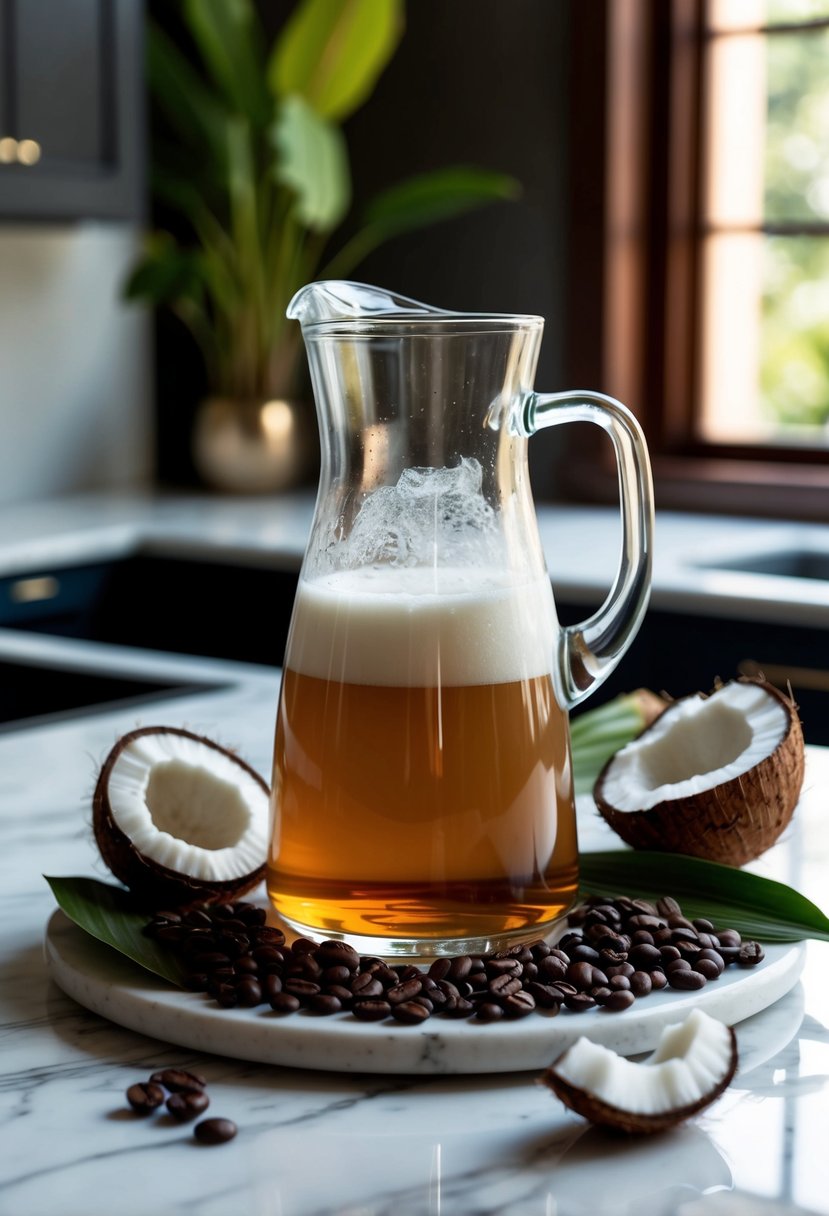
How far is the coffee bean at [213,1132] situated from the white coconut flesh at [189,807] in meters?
0.20

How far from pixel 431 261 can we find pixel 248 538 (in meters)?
0.96

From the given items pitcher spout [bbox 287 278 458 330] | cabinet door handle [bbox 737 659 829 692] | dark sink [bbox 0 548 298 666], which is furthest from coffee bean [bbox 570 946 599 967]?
dark sink [bbox 0 548 298 666]

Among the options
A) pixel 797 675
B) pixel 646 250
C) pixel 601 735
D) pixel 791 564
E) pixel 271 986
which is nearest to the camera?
pixel 271 986

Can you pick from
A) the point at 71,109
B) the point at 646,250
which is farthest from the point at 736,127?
the point at 71,109

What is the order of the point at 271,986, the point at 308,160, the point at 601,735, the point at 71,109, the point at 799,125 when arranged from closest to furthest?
the point at 271,986 → the point at 601,735 → the point at 71,109 → the point at 308,160 → the point at 799,125

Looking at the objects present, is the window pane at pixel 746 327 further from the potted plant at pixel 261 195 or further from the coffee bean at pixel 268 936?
the coffee bean at pixel 268 936

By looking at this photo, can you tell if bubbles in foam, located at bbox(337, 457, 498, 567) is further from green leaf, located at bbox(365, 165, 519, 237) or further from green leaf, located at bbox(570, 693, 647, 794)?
green leaf, located at bbox(365, 165, 519, 237)

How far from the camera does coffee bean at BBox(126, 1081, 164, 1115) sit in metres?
0.59

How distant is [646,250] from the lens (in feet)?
10.4

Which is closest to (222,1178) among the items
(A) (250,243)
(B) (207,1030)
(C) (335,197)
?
(B) (207,1030)

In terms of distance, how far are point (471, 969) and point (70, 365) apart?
2.94m

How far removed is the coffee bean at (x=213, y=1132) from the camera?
566mm

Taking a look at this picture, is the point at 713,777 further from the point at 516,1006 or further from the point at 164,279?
the point at 164,279

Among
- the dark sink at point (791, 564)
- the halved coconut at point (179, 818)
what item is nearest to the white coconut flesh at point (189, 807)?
the halved coconut at point (179, 818)
